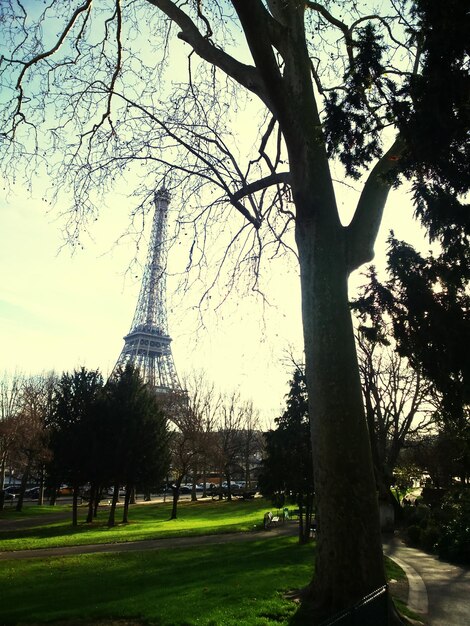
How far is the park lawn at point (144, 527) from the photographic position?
18297 millimetres

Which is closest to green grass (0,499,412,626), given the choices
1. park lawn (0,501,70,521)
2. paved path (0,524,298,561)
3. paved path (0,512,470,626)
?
paved path (0,512,470,626)

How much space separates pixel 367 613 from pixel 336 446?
1783mm

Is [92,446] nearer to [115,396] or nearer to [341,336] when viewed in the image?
[115,396]

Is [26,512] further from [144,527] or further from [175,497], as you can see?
[144,527]

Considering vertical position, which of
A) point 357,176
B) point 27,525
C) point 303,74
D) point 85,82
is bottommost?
point 27,525

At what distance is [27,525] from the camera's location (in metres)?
25.6

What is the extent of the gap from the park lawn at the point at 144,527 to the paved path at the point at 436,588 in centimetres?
967

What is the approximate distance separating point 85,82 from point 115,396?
21.1m

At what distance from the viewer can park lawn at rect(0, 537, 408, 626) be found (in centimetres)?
683

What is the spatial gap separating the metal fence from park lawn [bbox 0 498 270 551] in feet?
47.8

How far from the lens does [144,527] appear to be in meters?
25.2

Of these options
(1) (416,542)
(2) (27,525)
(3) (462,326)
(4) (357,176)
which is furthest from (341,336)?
(2) (27,525)

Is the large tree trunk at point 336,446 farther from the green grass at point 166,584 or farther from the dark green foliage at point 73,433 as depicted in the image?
the dark green foliage at point 73,433

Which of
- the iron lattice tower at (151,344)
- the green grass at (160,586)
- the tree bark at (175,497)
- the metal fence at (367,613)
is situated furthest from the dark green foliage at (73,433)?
the iron lattice tower at (151,344)
